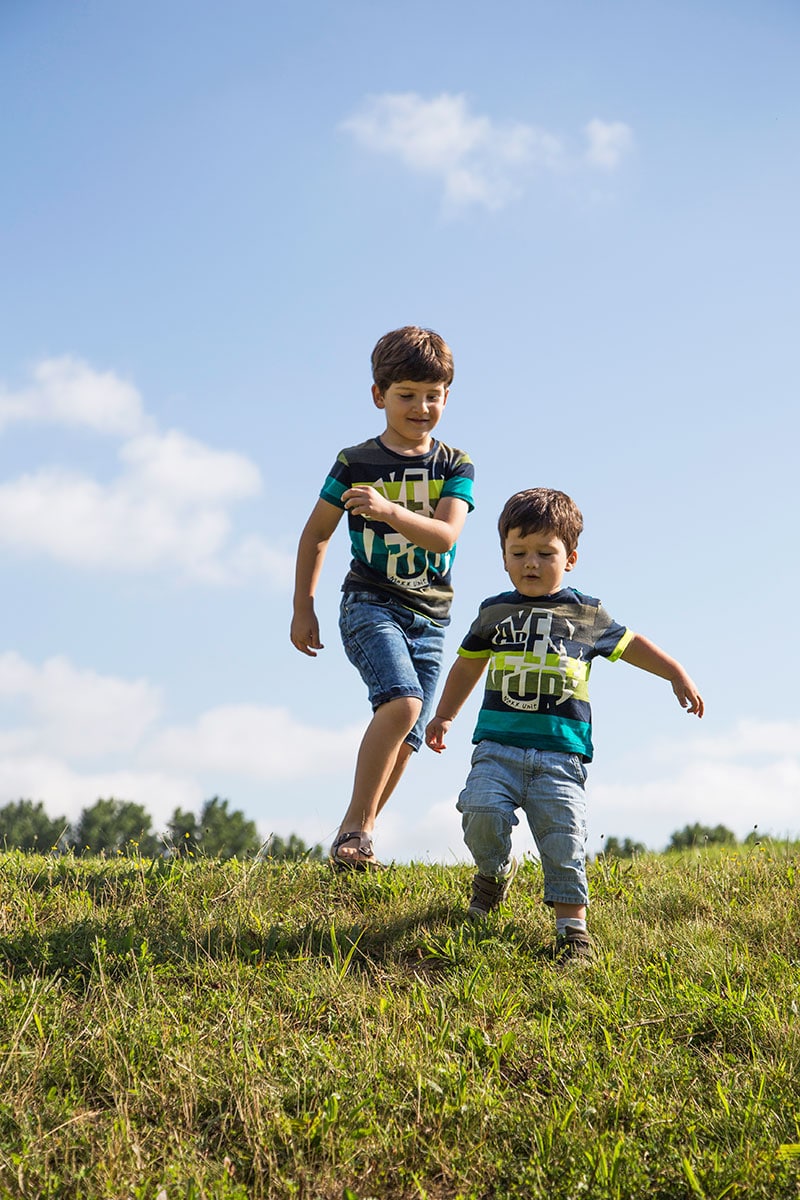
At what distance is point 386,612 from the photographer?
5816mm

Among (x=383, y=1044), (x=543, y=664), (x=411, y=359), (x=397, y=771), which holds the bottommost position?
(x=383, y=1044)

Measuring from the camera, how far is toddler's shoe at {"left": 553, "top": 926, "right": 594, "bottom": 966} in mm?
4688

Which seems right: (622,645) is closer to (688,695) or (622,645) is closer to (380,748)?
(688,695)

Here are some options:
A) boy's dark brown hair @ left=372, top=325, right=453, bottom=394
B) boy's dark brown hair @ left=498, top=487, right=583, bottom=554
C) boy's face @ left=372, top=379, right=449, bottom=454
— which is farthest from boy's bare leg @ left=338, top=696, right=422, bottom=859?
boy's dark brown hair @ left=372, top=325, right=453, bottom=394

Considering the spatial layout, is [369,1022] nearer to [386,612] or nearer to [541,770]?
[541,770]

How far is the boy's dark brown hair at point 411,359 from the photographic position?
5715 mm

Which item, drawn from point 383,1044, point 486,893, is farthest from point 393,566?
point 383,1044

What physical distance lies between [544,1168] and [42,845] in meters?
4.61

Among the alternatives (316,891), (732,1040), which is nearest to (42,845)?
(316,891)

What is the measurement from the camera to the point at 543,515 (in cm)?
517

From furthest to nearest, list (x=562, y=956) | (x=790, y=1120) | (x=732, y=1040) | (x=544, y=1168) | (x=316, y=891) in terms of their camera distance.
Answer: (x=316, y=891) < (x=562, y=956) < (x=732, y=1040) < (x=790, y=1120) < (x=544, y=1168)

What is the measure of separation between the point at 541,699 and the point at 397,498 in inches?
55.3

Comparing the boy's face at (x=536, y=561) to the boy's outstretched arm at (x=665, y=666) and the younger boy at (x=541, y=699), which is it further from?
the boy's outstretched arm at (x=665, y=666)

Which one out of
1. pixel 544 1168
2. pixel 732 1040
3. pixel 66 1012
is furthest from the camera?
pixel 66 1012
